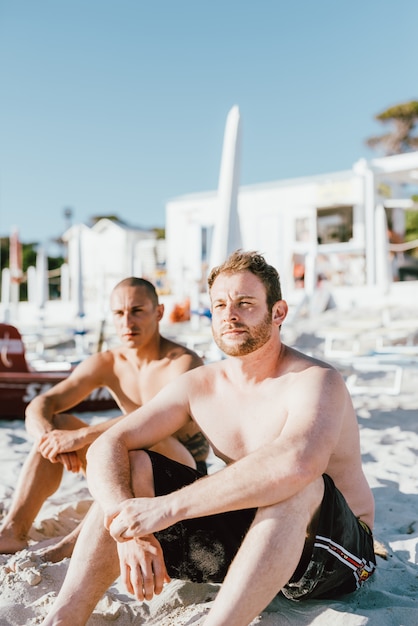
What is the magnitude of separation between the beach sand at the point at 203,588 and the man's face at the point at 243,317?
881mm

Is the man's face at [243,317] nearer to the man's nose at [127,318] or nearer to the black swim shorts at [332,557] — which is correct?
the black swim shorts at [332,557]

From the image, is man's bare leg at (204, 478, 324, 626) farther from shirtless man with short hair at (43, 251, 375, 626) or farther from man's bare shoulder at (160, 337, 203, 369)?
man's bare shoulder at (160, 337, 203, 369)

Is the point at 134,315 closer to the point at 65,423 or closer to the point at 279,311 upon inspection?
the point at 65,423

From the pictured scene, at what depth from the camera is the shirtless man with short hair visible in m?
1.75

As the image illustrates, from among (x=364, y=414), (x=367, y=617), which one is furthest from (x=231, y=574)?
(x=364, y=414)

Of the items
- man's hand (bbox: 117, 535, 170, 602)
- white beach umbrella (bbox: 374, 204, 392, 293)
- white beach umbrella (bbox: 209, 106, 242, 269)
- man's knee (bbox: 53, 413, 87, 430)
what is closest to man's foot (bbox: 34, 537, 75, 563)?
man's knee (bbox: 53, 413, 87, 430)

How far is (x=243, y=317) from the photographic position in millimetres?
2174

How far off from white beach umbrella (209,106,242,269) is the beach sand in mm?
2939

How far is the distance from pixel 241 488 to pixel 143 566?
0.37 metres

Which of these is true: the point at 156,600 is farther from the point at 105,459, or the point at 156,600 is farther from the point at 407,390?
the point at 407,390

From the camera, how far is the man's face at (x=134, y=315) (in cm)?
321

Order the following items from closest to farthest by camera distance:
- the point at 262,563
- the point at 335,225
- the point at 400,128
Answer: the point at 262,563
the point at 335,225
the point at 400,128

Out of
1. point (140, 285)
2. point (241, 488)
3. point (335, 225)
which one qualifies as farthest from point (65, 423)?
point (335, 225)

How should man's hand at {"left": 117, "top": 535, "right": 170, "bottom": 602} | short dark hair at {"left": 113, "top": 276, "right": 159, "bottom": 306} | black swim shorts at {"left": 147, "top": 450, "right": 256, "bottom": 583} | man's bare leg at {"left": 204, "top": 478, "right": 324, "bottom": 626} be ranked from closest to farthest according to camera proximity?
man's bare leg at {"left": 204, "top": 478, "right": 324, "bottom": 626} < man's hand at {"left": 117, "top": 535, "right": 170, "bottom": 602} < black swim shorts at {"left": 147, "top": 450, "right": 256, "bottom": 583} < short dark hair at {"left": 113, "top": 276, "right": 159, "bottom": 306}
